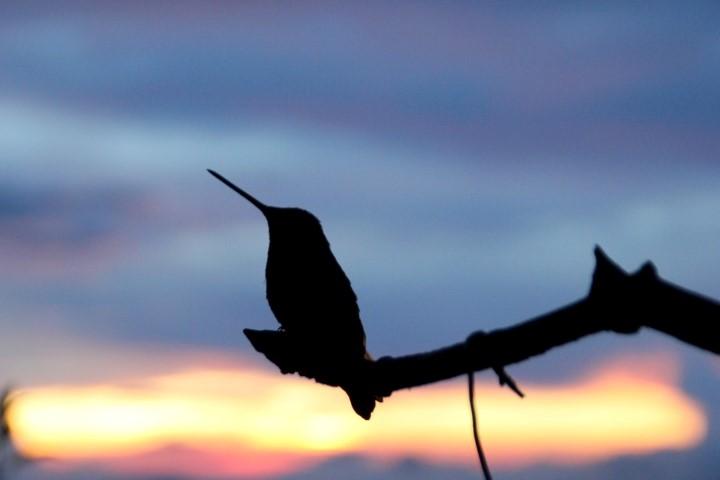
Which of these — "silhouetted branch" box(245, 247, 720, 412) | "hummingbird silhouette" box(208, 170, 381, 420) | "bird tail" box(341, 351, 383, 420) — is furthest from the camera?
"hummingbird silhouette" box(208, 170, 381, 420)

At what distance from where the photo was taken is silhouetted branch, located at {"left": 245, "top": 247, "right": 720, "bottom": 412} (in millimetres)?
1867

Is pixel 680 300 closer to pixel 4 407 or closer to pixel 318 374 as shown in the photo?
pixel 318 374

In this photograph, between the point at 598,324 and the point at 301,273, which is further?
the point at 301,273

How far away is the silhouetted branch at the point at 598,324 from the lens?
187 cm

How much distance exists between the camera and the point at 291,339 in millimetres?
3920

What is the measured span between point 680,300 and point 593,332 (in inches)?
10.2

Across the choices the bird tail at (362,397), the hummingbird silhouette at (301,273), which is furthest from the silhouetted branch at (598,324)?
the hummingbird silhouette at (301,273)

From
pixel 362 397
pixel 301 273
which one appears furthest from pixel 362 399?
pixel 301 273

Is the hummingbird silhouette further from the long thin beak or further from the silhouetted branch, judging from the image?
the silhouetted branch

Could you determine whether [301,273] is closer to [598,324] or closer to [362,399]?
[362,399]

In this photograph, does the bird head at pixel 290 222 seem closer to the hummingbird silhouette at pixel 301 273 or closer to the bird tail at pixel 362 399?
the hummingbird silhouette at pixel 301 273

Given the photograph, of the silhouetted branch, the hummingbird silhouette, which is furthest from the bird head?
the silhouetted branch

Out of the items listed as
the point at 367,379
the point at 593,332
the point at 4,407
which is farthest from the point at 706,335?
the point at 4,407

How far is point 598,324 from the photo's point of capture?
2.12 metres
